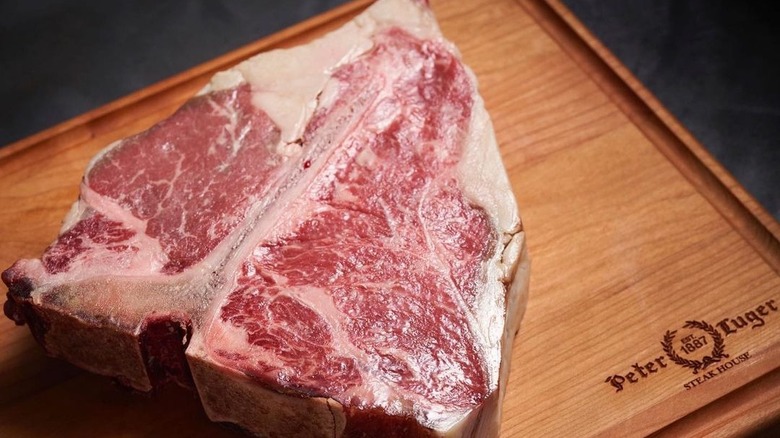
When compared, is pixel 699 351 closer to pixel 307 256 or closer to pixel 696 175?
pixel 696 175

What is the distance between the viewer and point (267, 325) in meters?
3.03

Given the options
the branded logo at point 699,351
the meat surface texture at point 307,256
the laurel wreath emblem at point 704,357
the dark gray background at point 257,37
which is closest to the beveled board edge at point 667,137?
the branded logo at point 699,351

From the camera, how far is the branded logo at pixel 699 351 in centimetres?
343

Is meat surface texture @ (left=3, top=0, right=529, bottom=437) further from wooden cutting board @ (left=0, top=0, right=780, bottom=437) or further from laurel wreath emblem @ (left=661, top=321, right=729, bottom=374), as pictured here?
laurel wreath emblem @ (left=661, top=321, right=729, bottom=374)

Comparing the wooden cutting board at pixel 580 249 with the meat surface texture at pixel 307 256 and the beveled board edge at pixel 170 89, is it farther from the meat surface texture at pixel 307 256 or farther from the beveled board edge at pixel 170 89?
the meat surface texture at pixel 307 256

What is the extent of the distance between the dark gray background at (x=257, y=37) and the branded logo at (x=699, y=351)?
1153 millimetres

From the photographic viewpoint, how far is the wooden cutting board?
11.1ft

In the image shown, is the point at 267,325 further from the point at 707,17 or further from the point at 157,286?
the point at 707,17

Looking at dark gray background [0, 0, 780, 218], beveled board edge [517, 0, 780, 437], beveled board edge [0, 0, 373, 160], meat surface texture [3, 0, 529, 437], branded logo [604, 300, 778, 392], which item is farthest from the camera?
dark gray background [0, 0, 780, 218]

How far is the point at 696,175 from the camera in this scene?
3.94m

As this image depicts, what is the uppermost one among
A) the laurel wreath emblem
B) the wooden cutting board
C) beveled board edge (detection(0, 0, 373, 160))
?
beveled board edge (detection(0, 0, 373, 160))

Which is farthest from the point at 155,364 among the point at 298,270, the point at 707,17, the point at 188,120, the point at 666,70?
the point at 707,17

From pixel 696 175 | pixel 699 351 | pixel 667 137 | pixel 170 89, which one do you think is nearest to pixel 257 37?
pixel 170 89

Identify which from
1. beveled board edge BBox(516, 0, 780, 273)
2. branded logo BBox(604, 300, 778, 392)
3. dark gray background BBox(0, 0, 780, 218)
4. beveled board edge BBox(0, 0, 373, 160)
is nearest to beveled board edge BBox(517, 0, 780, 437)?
beveled board edge BBox(516, 0, 780, 273)
